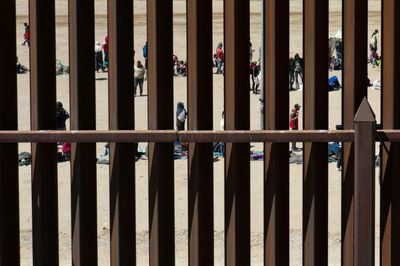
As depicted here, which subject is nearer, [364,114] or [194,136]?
[364,114]

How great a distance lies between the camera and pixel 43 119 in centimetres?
423

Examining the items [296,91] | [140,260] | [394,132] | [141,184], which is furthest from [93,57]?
[296,91]

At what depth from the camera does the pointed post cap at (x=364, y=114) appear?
3.87m

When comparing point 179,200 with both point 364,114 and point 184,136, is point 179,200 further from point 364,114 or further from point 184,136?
point 364,114

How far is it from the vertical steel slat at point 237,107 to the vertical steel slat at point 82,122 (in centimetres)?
54

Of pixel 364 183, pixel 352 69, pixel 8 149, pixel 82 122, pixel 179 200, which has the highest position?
pixel 352 69

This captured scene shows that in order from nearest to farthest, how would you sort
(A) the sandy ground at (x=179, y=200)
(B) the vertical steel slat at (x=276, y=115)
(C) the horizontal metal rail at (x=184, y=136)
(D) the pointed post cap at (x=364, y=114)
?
(D) the pointed post cap at (x=364, y=114), (C) the horizontal metal rail at (x=184, y=136), (B) the vertical steel slat at (x=276, y=115), (A) the sandy ground at (x=179, y=200)

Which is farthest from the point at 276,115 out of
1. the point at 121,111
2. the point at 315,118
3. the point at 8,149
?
the point at 8,149

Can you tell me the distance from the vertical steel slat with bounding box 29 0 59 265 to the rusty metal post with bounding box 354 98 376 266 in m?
1.23

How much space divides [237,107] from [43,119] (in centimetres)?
79

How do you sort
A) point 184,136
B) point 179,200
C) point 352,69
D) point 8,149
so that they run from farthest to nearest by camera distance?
point 179,200 → point 8,149 → point 352,69 → point 184,136

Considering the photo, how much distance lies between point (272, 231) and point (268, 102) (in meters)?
0.52

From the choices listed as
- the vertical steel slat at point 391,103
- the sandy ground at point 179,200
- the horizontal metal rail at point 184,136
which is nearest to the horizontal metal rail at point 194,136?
the horizontal metal rail at point 184,136

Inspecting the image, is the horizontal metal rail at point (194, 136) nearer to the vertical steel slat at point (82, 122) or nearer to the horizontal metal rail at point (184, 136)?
the horizontal metal rail at point (184, 136)
